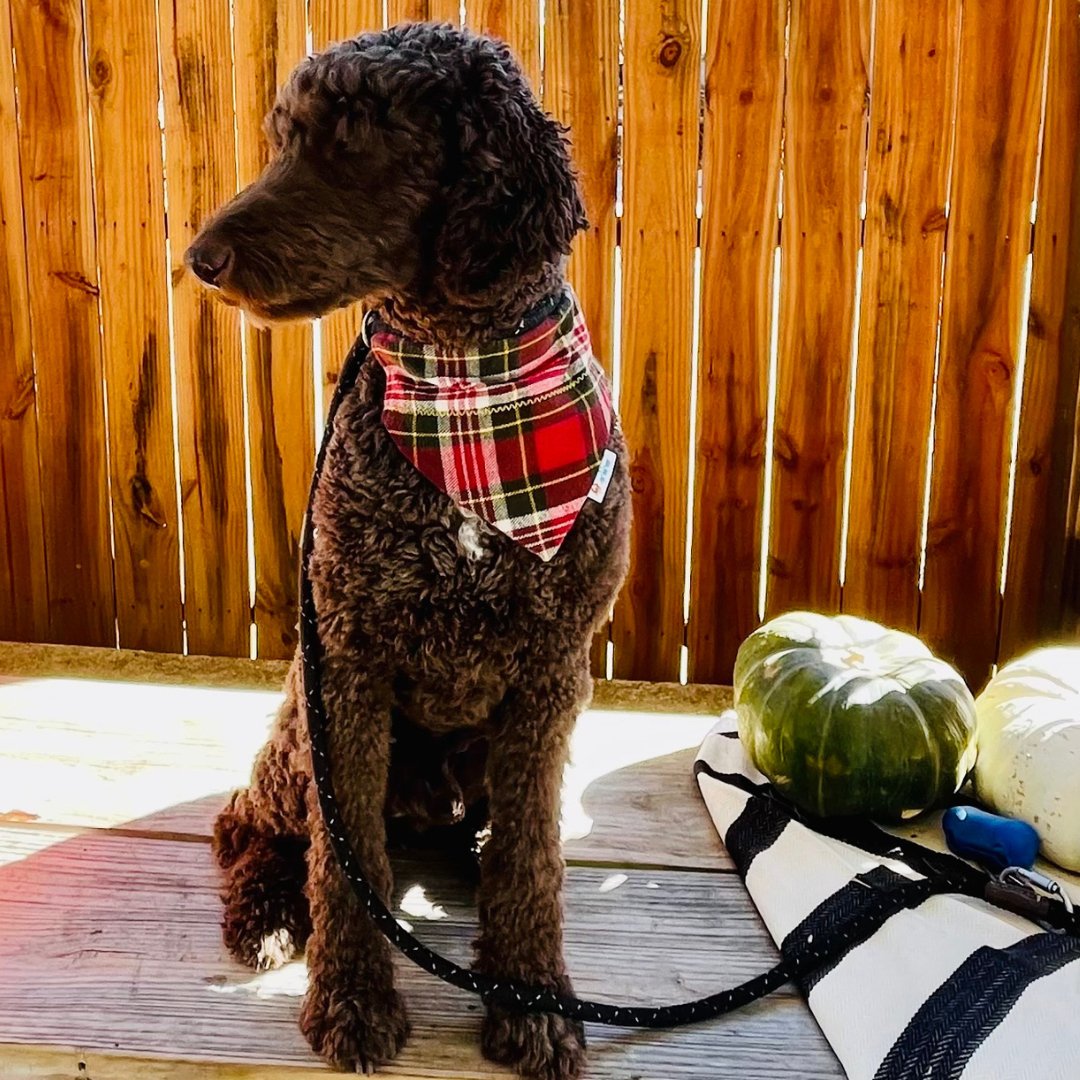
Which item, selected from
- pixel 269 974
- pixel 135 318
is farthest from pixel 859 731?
pixel 135 318

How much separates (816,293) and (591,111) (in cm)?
60

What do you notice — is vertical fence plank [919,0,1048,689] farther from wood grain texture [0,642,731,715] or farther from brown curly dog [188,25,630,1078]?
brown curly dog [188,25,630,1078]

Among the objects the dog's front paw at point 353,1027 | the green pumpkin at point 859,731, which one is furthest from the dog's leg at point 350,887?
the green pumpkin at point 859,731

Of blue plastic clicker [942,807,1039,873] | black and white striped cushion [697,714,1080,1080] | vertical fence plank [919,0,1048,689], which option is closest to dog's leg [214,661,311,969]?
black and white striped cushion [697,714,1080,1080]

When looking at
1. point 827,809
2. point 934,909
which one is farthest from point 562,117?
point 934,909

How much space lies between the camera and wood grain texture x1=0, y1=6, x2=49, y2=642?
257 cm

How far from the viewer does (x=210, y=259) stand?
117 cm

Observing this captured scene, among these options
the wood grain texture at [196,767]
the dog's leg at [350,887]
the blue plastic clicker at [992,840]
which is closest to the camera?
the dog's leg at [350,887]

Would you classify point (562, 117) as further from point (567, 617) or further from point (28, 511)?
point (28, 511)

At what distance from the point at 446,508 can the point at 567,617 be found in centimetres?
21

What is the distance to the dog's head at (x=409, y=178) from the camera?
1.24 m

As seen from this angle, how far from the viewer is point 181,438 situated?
8.73 feet

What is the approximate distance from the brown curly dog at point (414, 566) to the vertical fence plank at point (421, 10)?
1178mm

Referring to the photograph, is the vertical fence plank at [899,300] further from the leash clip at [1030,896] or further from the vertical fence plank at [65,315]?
the vertical fence plank at [65,315]
